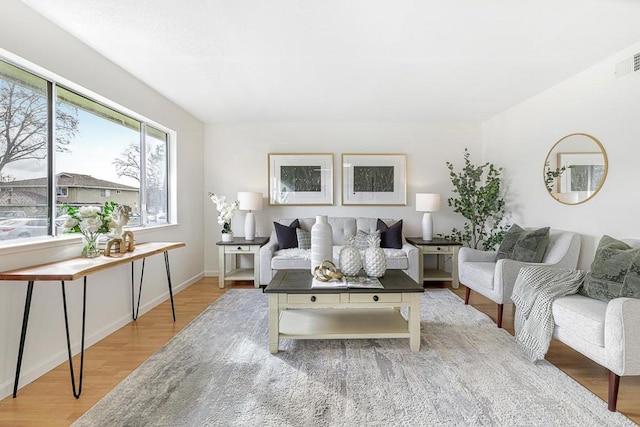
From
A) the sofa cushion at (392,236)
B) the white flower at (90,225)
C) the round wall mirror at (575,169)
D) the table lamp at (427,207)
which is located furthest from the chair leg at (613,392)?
the white flower at (90,225)

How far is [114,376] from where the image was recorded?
2.16 meters

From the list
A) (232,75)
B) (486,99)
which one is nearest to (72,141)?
(232,75)

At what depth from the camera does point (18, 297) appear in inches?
80.2

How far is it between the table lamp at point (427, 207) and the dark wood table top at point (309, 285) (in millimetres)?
1975

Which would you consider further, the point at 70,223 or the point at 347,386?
the point at 70,223

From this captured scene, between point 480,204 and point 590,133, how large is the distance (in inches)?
64.4

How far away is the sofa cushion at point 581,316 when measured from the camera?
6.31 ft

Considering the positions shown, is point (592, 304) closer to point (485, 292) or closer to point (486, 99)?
point (485, 292)

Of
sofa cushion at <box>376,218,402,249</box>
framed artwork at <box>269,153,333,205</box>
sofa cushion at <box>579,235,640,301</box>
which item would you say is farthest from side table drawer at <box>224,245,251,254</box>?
sofa cushion at <box>579,235,640,301</box>

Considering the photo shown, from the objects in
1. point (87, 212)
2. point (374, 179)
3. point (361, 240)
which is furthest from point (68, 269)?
point (374, 179)

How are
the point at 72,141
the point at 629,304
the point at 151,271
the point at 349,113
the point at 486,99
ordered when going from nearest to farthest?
the point at 629,304 → the point at 72,141 → the point at 151,271 → the point at 486,99 → the point at 349,113

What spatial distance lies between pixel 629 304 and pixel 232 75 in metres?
3.52

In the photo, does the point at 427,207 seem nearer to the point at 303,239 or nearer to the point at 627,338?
the point at 303,239

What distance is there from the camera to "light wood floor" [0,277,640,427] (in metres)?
1.78
